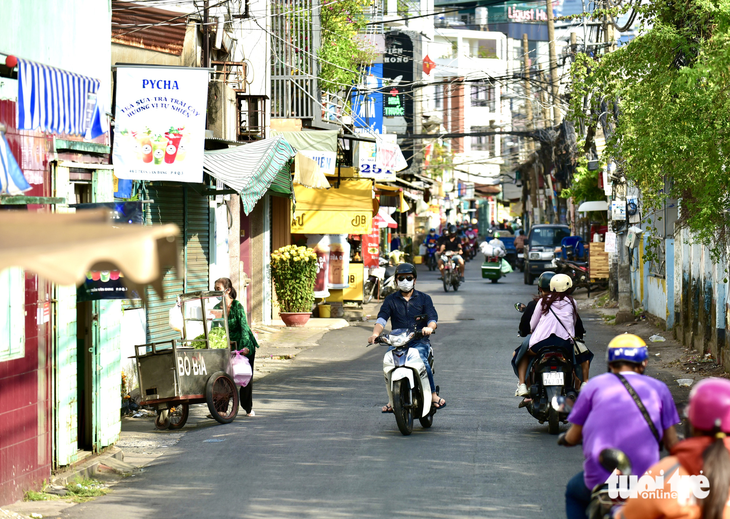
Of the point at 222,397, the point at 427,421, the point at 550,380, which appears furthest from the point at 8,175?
the point at 550,380

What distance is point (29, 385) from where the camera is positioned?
7949 mm

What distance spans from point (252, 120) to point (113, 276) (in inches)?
449

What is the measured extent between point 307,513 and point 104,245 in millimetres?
4127

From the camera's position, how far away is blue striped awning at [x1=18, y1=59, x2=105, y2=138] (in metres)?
7.31

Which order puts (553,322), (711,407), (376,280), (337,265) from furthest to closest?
1. (376,280)
2. (337,265)
3. (553,322)
4. (711,407)

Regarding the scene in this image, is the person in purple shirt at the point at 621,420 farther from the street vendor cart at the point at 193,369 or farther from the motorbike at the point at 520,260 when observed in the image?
the motorbike at the point at 520,260

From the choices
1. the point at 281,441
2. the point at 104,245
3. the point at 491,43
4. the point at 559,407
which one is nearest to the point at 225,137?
the point at 281,441

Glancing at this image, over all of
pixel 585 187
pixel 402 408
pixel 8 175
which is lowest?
pixel 402 408

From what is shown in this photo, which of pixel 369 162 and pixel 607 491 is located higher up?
pixel 369 162

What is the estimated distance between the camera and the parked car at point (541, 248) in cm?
3483

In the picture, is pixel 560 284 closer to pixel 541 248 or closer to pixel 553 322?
pixel 553 322

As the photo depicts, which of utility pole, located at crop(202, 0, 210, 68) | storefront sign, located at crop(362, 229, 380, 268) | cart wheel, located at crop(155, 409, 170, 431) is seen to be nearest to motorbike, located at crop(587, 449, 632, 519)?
cart wheel, located at crop(155, 409, 170, 431)

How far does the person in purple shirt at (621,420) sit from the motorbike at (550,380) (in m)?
4.65

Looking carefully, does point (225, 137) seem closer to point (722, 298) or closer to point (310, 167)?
point (310, 167)
